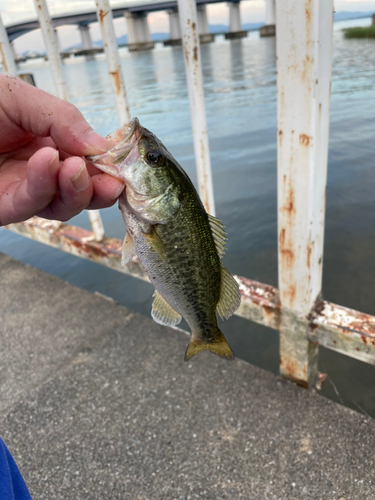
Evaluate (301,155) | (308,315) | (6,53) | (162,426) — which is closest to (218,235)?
(301,155)

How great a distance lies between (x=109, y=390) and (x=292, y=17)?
3069 millimetres

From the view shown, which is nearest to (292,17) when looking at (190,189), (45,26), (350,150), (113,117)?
(190,189)

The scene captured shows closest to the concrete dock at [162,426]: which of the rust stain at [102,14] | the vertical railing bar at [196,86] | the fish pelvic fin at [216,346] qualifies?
the fish pelvic fin at [216,346]

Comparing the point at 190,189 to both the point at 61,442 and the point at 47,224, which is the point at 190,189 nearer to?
the point at 61,442

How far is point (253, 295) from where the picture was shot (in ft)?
9.68

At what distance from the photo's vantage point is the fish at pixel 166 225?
1398 millimetres

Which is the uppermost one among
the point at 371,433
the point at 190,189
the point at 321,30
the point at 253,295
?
the point at 321,30

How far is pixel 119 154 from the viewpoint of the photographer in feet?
4.52

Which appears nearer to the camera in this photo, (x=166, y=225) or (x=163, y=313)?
(x=166, y=225)

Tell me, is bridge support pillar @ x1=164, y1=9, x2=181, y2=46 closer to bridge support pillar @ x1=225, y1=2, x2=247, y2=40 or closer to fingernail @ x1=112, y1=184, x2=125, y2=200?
bridge support pillar @ x1=225, y1=2, x2=247, y2=40

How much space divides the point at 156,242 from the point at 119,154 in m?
0.38

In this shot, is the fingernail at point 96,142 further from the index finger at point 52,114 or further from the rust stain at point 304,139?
the rust stain at point 304,139

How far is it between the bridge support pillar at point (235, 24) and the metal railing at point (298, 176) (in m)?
64.3

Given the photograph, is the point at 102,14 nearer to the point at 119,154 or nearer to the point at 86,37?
the point at 119,154
